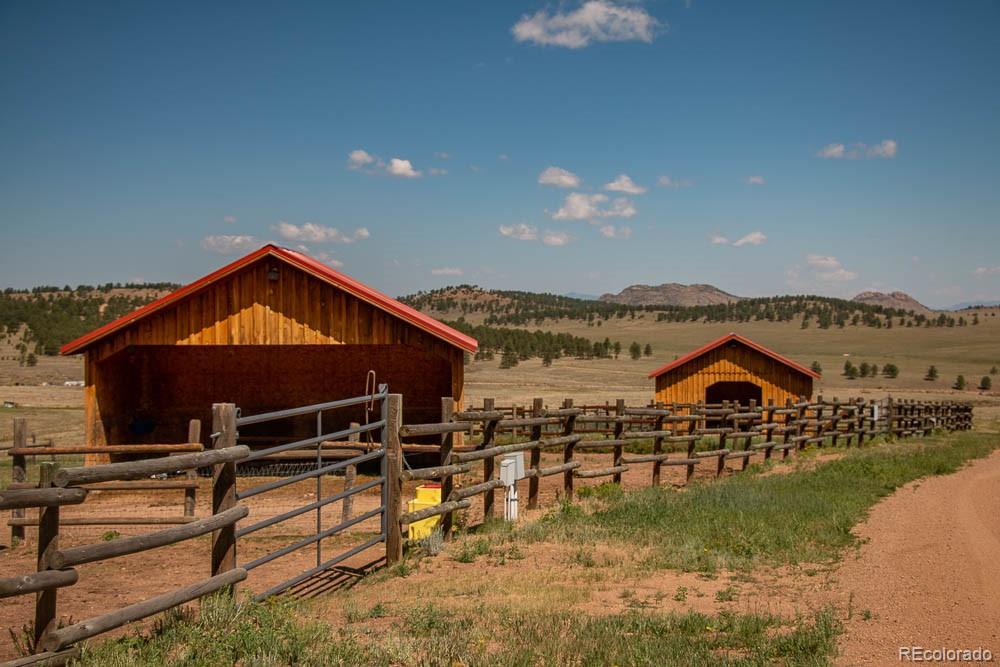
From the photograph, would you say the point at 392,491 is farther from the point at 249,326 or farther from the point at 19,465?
the point at 249,326

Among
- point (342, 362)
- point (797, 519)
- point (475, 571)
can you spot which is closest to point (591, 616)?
point (475, 571)

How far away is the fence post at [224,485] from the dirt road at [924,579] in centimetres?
460

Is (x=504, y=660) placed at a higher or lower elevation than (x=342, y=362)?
lower

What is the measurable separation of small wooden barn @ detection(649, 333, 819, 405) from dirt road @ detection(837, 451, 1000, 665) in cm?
1666

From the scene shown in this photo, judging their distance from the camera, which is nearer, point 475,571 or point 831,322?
point 475,571

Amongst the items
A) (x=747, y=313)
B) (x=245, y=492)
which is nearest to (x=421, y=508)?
(x=245, y=492)

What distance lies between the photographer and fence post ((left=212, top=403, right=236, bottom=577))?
19.9 feet

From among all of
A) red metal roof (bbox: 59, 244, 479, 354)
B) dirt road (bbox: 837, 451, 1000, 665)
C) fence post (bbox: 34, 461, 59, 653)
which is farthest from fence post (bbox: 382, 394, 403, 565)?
red metal roof (bbox: 59, 244, 479, 354)

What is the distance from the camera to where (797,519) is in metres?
10.1

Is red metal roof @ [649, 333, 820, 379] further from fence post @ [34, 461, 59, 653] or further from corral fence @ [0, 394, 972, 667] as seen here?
fence post @ [34, 461, 59, 653]

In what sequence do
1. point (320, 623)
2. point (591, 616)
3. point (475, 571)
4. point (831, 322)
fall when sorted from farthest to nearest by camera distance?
point (831, 322)
point (475, 571)
point (591, 616)
point (320, 623)

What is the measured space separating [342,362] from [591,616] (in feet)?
54.4

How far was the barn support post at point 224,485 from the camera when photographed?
6062 mm

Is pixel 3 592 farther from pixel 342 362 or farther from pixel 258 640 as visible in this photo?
pixel 342 362
